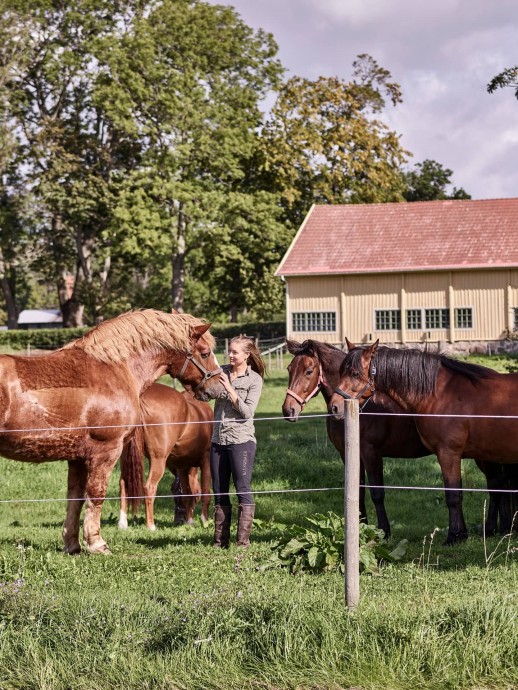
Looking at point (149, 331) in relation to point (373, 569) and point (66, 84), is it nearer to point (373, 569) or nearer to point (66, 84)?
point (373, 569)

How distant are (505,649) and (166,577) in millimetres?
3130

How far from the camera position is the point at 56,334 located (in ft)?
148

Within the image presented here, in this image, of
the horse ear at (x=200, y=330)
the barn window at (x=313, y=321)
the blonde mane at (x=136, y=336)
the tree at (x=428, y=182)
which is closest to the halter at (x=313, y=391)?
the blonde mane at (x=136, y=336)

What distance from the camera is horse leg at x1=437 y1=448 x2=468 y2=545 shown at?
8.79 m

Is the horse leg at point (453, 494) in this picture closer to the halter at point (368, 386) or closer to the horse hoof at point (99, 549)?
the halter at point (368, 386)

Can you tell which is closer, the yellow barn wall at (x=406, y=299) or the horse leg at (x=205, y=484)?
the horse leg at (x=205, y=484)

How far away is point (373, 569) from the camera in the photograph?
6988 mm

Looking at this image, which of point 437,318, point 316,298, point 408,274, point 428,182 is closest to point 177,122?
point 316,298

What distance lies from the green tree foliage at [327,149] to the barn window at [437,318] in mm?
9607

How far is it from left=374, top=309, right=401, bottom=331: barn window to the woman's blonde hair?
1220 inches

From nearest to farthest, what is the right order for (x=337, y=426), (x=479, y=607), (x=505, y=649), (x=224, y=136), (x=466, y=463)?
(x=505, y=649) → (x=479, y=607) → (x=337, y=426) → (x=466, y=463) → (x=224, y=136)

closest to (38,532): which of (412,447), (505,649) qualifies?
(412,447)

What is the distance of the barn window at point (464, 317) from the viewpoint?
38.4 meters

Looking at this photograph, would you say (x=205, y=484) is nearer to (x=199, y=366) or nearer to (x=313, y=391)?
(x=313, y=391)
